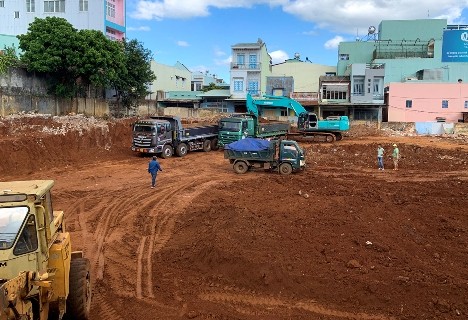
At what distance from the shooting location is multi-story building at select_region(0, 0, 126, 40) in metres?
44.8

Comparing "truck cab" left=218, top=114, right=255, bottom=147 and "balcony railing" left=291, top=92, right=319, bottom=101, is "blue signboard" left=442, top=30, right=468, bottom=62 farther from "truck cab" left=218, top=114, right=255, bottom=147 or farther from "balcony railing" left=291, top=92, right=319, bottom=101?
"truck cab" left=218, top=114, right=255, bottom=147

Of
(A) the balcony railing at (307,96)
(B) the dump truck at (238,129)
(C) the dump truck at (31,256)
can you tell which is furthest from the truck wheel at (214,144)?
(C) the dump truck at (31,256)

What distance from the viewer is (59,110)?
33.7 metres

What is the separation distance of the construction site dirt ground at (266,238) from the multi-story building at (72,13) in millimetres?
24558

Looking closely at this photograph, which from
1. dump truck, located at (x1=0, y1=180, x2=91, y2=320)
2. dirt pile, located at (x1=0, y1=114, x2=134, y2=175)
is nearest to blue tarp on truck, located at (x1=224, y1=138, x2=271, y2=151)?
dirt pile, located at (x1=0, y1=114, x2=134, y2=175)

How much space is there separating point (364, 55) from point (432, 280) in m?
50.1

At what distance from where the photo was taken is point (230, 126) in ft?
96.3

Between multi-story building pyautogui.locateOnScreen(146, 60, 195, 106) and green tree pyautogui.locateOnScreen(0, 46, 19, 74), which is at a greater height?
multi-story building pyautogui.locateOnScreen(146, 60, 195, 106)

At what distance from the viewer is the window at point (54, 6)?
45.9m

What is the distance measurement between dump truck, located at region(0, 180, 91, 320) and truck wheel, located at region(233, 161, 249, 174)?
51.8 ft

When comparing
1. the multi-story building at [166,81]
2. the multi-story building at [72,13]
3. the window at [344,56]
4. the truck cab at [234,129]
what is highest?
the multi-story building at [72,13]

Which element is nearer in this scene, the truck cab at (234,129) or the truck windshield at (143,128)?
the truck windshield at (143,128)

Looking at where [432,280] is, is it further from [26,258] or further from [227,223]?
→ [26,258]

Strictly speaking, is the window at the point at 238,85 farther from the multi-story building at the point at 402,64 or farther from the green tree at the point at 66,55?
the green tree at the point at 66,55
